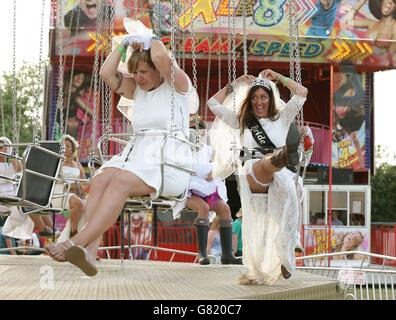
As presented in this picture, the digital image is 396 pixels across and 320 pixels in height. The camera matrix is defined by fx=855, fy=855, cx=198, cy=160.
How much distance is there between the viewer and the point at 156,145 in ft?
16.6

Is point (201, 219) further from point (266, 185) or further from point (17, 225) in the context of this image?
point (17, 225)

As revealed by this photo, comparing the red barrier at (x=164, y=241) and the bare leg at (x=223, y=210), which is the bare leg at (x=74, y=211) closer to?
the bare leg at (x=223, y=210)

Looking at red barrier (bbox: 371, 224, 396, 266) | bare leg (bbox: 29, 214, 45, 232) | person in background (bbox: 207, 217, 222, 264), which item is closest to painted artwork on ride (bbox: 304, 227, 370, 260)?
red barrier (bbox: 371, 224, 396, 266)

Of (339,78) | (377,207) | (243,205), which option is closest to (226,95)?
(243,205)

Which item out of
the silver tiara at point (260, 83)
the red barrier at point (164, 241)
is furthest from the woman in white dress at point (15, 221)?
the red barrier at point (164, 241)

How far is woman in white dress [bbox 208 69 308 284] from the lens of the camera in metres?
5.34

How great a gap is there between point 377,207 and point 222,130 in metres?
32.1

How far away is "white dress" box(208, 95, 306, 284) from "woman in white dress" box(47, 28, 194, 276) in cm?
53

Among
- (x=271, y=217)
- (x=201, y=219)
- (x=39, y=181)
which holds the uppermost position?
(x=39, y=181)

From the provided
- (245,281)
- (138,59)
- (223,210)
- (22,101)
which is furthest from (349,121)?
(22,101)

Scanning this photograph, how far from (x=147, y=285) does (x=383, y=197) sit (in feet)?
111

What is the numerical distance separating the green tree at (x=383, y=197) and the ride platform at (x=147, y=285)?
3110cm

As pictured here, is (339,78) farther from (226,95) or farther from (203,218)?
(226,95)
